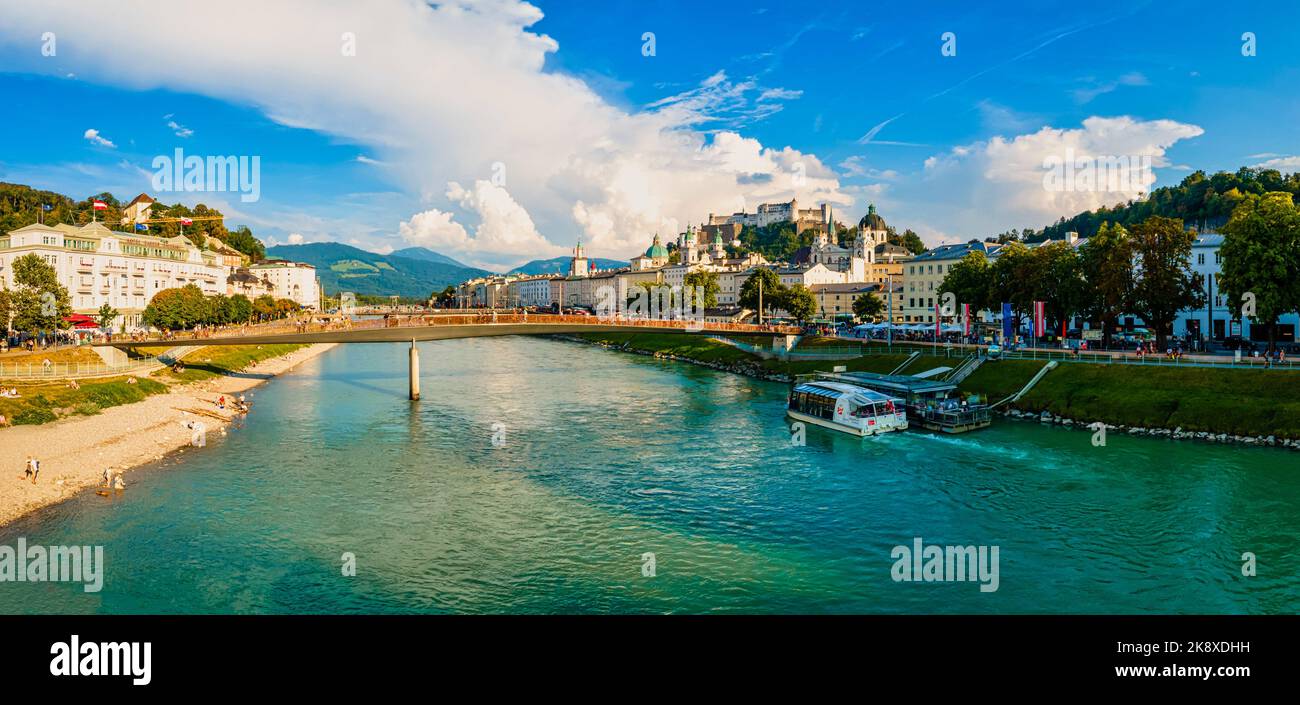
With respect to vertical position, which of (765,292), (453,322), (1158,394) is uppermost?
(765,292)

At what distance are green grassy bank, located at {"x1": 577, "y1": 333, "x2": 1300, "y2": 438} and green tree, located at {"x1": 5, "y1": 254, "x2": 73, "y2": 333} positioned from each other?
260 ft

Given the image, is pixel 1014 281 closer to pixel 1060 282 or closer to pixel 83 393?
pixel 1060 282

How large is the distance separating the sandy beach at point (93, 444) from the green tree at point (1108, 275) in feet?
216

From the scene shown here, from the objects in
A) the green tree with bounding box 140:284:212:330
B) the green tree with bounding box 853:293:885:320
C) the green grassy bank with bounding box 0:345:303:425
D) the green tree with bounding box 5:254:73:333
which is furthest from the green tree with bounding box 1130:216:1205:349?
the green tree with bounding box 140:284:212:330

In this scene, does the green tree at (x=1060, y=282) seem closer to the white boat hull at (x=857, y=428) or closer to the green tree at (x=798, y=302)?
the white boat hull at (x=857, y=428)

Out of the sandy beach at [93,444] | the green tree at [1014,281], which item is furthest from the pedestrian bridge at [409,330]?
the green tree at [1014,281]

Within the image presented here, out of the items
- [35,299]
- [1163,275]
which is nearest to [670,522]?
[1163,275]

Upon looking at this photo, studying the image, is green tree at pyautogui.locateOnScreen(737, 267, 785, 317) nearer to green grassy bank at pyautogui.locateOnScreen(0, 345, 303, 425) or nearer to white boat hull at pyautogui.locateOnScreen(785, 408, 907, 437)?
white boat hull at pyautogui.locateOnScreen(785, 408, 907, 437)

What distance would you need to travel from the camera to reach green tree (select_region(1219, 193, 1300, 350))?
4725 centimetres

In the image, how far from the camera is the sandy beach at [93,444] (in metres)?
30.0

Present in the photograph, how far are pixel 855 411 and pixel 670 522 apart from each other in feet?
67.2

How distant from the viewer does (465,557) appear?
942 inches

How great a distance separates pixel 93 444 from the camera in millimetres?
38625
